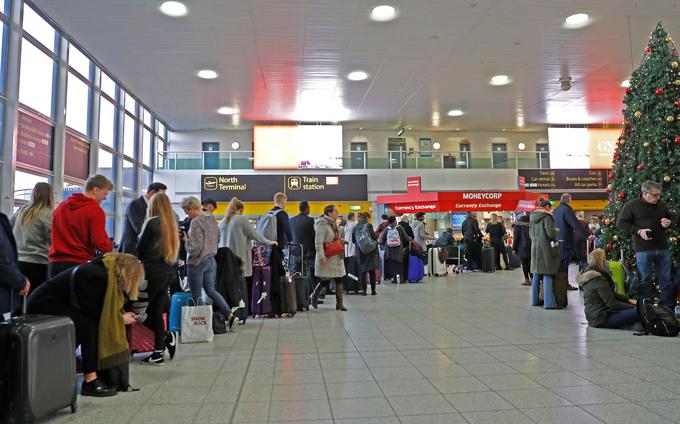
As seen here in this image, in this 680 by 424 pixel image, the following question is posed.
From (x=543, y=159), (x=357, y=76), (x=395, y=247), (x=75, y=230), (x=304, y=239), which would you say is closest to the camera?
(x=75, y=230)

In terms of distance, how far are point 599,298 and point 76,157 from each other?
1146 centimetres

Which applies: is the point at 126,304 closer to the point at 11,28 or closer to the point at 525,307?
the point at 525,307

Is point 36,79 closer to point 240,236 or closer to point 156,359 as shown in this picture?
point 240,236

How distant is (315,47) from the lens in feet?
37.3

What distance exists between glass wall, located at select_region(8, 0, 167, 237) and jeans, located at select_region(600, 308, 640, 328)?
9724mm

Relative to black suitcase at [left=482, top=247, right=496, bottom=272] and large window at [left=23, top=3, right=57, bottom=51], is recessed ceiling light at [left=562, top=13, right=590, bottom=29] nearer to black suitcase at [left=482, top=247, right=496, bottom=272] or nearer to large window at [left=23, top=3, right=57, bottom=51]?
black suitcase at [left=482, top=247, right=496, bottom=272]

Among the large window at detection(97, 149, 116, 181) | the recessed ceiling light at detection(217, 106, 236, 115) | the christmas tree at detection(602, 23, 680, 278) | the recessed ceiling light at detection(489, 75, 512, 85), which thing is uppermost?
the recessed ceiling light at detection(217, 106, 236, 115)

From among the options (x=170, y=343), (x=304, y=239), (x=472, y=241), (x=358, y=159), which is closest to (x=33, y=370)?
(x=170, y=343)

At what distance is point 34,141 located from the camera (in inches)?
384

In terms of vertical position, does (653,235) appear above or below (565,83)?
below

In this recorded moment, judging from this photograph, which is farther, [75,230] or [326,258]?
[326,258]

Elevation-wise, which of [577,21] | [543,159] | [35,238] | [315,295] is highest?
[577,21]

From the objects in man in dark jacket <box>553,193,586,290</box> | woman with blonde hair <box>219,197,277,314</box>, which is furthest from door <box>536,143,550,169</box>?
woman with blonde hair <box>219,197,277,314</box>

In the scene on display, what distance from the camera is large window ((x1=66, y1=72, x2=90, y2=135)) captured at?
448 inches
